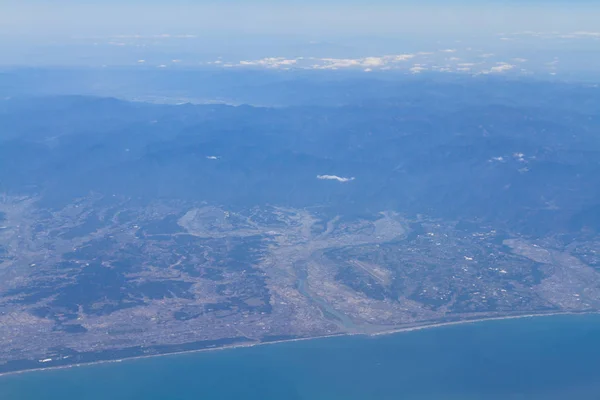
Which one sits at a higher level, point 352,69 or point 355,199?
point 352,69

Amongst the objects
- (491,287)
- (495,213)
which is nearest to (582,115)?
(495,213)

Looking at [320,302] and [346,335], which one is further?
[320,302]

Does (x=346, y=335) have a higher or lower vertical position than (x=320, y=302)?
lower

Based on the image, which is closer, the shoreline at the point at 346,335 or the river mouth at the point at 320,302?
the shoreline at the point at 346,335

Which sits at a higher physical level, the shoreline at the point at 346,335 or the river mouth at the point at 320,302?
the river mouth at the point at 320,302

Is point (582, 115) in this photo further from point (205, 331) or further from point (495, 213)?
point (205, 331)

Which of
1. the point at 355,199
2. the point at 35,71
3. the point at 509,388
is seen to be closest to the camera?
the point at 509,388

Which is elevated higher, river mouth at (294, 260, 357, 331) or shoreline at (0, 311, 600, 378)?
river mouth at (294, 260, 357, 331)

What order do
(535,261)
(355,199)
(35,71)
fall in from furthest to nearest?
(35,71) → (355,199) → (535,261)

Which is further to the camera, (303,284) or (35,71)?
(35,71)

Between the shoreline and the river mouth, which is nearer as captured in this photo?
the shoreline
